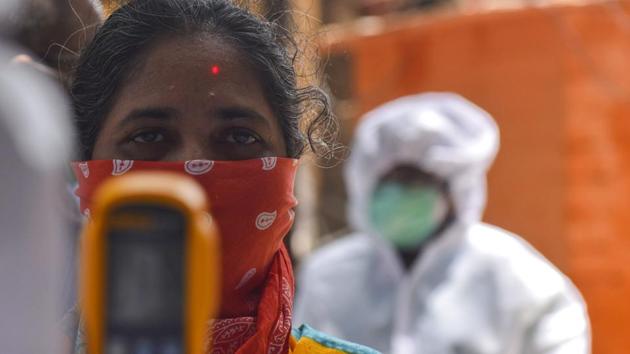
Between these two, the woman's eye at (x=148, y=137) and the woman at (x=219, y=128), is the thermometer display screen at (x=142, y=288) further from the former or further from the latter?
the woman's eye at (x=148, y=137)

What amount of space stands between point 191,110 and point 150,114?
0.07 metres

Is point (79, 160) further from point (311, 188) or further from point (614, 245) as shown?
point (311, 188)

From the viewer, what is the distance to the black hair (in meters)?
1.67

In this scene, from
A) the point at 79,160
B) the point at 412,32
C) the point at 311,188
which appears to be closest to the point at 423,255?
the point at 79,160

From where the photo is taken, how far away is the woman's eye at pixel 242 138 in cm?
154

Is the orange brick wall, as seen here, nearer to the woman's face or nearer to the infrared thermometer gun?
the woman's face

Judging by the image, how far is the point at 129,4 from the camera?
1754mm

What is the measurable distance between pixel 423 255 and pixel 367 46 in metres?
4.33

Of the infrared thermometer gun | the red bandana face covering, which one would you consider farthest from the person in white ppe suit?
the infrared thermometer gun

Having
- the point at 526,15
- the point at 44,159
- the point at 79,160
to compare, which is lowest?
the point at 526,15

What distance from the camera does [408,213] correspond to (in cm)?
519

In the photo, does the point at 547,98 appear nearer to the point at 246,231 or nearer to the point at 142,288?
the point at 246,231

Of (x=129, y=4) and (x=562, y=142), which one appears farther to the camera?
(x=562, y=142)

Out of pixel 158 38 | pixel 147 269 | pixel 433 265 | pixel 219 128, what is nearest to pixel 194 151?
pixel 219 128
